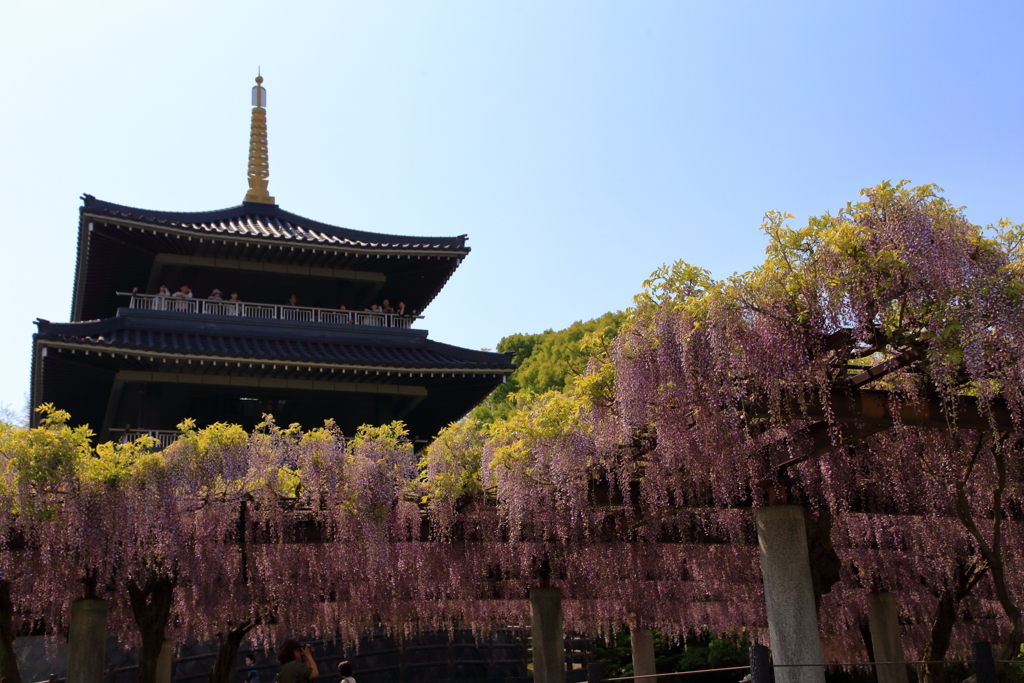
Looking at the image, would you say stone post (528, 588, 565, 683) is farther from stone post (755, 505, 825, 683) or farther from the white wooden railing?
the white wooden railing

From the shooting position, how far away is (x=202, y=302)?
1938 cm

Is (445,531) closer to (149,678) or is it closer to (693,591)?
(149,678)

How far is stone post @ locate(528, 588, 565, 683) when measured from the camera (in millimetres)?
12898

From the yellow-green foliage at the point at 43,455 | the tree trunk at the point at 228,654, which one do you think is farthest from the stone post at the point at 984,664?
the tree trunk at the point at 228,654

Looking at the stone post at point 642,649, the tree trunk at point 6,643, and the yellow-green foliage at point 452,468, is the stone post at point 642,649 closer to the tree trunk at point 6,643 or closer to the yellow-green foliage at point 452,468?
the yellow-green foliage at point 452,468

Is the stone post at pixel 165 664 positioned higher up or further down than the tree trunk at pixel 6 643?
further down

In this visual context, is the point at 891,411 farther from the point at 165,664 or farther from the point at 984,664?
the point at 165,664

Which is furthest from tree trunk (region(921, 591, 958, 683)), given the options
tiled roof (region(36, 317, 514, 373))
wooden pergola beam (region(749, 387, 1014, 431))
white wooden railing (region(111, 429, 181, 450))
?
white wooden railing (region(111, 429, 181, 450))

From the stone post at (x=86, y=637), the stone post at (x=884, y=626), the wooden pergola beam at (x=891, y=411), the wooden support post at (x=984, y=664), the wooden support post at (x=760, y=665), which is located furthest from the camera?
the stone post at (x=884, y=626)

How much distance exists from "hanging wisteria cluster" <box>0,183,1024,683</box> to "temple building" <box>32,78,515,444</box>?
15.7 ft

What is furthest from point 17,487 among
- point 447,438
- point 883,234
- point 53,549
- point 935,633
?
point 935,633

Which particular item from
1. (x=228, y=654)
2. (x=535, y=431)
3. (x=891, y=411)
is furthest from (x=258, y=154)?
(x=891, y=411)

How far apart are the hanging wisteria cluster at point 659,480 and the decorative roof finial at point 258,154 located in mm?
11547

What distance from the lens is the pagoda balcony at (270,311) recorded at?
19.2m
